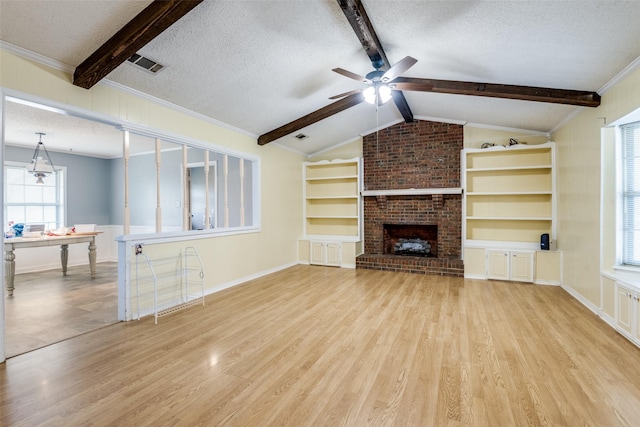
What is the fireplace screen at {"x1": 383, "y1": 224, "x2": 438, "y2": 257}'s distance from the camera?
247 inches

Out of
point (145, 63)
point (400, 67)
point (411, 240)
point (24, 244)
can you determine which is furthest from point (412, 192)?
point (24, 244)

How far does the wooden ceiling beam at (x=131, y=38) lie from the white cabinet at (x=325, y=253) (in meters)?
4.79

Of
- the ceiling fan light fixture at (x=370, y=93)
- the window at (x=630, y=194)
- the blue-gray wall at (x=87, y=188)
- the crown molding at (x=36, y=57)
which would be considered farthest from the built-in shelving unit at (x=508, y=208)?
the blue-gray wall at (x=87, y=188)

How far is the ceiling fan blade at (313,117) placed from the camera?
187 inches

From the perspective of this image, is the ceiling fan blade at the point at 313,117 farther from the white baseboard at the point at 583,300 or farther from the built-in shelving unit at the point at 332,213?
the white baseboard at the point at 583,300

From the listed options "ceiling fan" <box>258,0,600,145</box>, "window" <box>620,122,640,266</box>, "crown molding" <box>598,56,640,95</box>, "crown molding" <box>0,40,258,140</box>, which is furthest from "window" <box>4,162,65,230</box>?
"window" <box>620,122,640,266</box>

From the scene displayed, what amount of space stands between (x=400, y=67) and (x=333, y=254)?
4263 mm

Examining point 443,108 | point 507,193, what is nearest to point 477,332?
point 507,193

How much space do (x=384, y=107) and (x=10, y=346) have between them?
5877mm

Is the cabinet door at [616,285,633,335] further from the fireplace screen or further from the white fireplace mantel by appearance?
the fireplace screen

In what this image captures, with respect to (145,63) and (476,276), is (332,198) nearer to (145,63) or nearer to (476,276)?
(476,276)

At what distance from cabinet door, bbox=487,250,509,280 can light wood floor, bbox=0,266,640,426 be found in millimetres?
1302

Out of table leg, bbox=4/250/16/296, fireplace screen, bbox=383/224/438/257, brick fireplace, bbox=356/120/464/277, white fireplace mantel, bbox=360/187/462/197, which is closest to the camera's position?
table leg, bbox=4/250/16/296

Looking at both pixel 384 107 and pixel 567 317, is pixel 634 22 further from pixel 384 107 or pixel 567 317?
pixel 384 107
